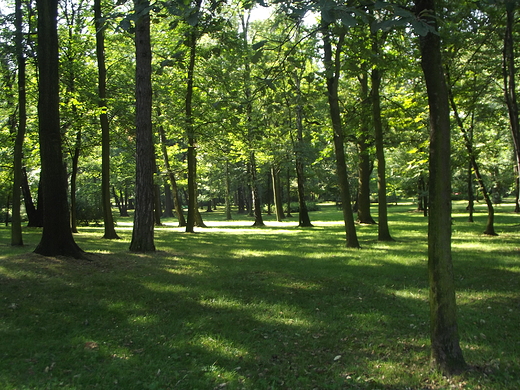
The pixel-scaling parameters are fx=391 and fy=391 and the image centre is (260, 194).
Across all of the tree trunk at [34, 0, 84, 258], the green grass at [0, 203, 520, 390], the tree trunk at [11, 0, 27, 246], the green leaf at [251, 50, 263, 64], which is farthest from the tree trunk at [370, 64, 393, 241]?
the tree trunk at [11, 0, 27, 246]

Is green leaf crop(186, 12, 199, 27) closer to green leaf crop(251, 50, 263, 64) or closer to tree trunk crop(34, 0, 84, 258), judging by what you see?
green leaf crop(251, 50, 263, 64)

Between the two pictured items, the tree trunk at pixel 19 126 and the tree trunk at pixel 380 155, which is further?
the tree trunk at pixel 380 155

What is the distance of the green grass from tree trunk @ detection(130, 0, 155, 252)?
155 centimetres

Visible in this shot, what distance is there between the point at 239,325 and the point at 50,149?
5.72 m

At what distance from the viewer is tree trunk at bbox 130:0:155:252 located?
10.5 m

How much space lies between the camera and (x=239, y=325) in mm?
5422

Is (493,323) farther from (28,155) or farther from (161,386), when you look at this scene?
(28,155)

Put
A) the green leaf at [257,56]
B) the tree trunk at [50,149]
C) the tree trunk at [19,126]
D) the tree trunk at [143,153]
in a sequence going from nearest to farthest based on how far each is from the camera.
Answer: the green leaf at [257,56] → the tree trunk at [50,149] → the tree trunk at [143,153] → the tree trunk at [19,126]

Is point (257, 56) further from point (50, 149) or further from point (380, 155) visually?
point (380, 155)

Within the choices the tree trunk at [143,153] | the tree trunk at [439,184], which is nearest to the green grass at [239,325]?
the tree trunk at [439,184]

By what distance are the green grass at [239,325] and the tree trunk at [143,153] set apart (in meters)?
1.55

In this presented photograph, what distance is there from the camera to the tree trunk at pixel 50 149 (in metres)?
8.21

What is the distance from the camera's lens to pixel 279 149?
2414 cm

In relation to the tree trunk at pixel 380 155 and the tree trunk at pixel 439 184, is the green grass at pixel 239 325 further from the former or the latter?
the tree trunk at pixel 380 155
